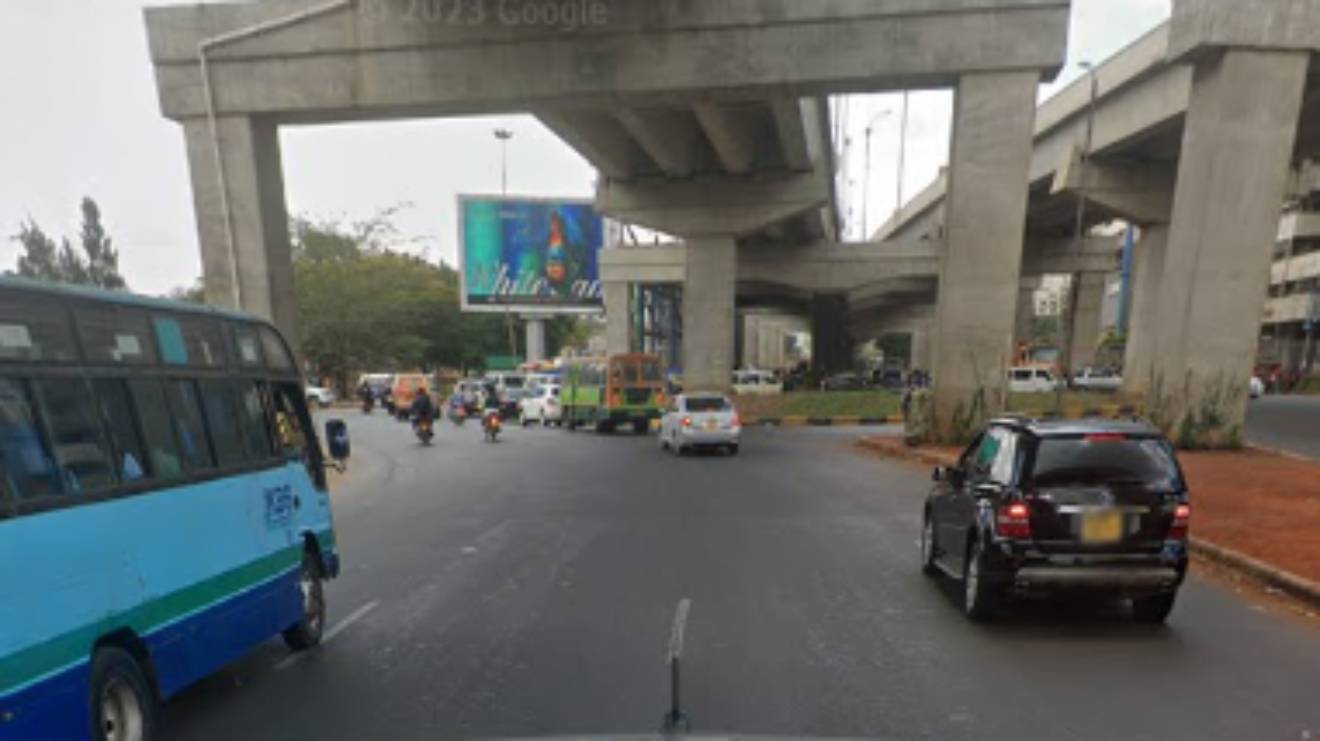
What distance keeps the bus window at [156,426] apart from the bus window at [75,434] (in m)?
0.31

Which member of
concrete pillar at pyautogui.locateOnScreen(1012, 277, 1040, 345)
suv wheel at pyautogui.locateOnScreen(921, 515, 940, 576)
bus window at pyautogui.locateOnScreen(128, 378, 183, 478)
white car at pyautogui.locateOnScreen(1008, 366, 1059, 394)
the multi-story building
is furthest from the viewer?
concrete pillar at pyautogui.locateOnScreen(1012, 277, 1040, 345)

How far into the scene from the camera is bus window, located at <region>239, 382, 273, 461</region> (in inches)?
199

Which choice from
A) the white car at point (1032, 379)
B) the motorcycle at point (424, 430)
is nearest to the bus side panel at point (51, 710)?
the motorcycle at point (424, 430)

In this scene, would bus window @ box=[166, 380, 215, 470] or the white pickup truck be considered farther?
the white pickup truck

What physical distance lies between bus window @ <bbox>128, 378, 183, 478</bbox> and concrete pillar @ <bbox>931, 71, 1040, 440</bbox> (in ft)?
54.0

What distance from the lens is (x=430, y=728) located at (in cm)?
432

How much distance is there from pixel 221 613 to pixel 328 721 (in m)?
0.85

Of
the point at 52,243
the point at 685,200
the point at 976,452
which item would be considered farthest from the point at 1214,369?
the point at 52,243

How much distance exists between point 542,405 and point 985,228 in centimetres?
1882

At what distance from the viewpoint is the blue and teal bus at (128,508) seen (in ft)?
10.5

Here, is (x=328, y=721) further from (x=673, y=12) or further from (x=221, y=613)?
(x=673, y=12)

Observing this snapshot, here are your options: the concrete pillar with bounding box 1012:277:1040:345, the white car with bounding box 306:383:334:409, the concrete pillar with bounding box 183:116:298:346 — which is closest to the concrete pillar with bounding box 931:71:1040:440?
the concrete pillar with bounding box 183:116:298:346

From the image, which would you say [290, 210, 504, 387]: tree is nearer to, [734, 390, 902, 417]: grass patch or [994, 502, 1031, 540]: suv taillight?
[734, 390, 902, 417]: grass patch

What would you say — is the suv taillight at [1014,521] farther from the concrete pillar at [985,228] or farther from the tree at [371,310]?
the tree at [371,310]
